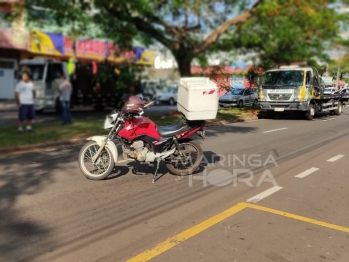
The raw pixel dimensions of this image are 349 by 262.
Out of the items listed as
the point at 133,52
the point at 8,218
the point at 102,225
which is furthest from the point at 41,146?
the point at 133,52

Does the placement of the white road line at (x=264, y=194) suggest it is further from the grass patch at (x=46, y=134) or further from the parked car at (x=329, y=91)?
the parked car at (x=329, y=91)

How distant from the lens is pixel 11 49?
2633 cm

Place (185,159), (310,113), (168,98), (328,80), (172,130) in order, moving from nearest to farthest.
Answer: (172,130)
(185,159)
(310,113)
(328,80)
(168,98)

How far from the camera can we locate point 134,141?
6.14 meters

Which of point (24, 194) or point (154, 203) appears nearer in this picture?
point (154, 203)

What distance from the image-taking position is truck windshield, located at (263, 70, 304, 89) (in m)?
17.2

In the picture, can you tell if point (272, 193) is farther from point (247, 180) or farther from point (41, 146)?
point (41, 146)

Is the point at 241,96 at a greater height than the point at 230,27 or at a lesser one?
lesser

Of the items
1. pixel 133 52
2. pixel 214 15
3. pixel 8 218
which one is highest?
pixel 214 15

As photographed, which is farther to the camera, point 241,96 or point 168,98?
point 168,98

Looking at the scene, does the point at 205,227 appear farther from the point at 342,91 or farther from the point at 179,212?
the point at 342,91

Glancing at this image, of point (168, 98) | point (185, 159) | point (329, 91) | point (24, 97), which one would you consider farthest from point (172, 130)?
point (168, 98)

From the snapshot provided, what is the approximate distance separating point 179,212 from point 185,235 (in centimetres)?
73

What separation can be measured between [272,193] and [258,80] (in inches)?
512
